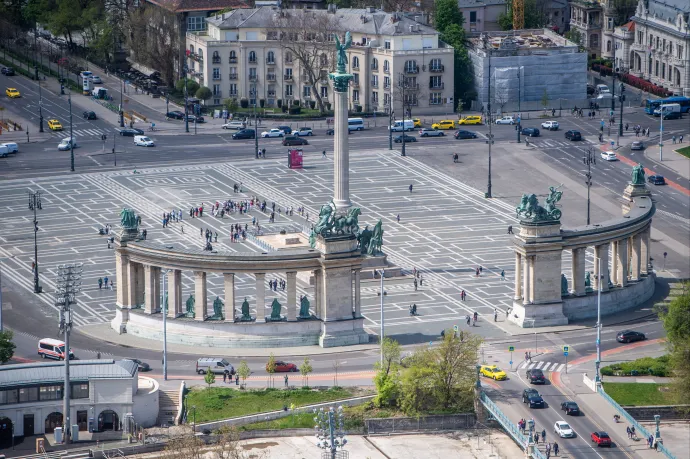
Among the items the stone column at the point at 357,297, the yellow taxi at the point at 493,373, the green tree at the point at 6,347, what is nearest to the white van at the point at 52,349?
the green tree at the point at 6,347

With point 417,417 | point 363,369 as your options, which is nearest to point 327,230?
point 363,369

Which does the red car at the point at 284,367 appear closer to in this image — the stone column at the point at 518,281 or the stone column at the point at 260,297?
the stone column at the point at 260,297

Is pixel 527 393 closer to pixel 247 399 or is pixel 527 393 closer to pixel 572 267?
pixel 247 399

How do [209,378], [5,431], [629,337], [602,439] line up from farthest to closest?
[629,337] < [209,378] < [5,431] < [602,439]

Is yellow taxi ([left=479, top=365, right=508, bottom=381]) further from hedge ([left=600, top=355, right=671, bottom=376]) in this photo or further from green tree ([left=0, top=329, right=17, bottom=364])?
green tree ([left=0, top=329, right=17, bottom=364])

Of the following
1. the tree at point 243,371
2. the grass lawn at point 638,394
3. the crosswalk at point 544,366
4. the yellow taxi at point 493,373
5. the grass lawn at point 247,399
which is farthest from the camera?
the crosswalk at point 544,366

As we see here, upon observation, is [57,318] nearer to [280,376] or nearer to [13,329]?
[13,329]

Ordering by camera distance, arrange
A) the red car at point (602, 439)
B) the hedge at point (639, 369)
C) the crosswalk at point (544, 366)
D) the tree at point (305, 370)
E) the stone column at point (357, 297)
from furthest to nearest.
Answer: the stone column at point (357, 297) < the crosswalk at point (544, 366) < the hedge at point (639, 369) < the tree at point (305, 370) < the red car at point (602, 439)

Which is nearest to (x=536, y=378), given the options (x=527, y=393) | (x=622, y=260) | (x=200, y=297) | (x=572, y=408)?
(x=527, y=393)
